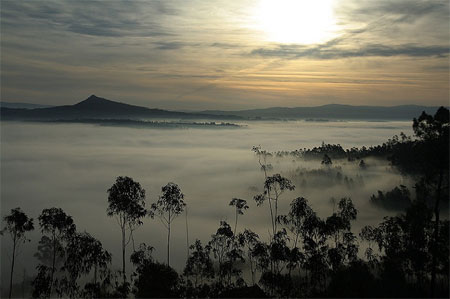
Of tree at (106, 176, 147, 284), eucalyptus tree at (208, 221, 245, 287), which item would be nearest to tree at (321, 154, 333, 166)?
eucalyptus tree at (208, 221, 245, 287)

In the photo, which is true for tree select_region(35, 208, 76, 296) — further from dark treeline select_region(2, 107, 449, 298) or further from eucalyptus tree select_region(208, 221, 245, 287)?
eucalyptus tree select_region(208, 221, 245, 287)

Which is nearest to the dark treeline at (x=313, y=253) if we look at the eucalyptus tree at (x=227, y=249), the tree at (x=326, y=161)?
the eucalyptus tree at (x=227, y=249)

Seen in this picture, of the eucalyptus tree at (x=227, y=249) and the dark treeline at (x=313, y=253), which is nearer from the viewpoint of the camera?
the dark treeline at (x=313, y=253)

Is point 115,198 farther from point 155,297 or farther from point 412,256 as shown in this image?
point 412,256

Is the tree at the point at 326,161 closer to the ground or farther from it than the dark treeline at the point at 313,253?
farther from it

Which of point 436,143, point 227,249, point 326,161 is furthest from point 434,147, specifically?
point 326,161

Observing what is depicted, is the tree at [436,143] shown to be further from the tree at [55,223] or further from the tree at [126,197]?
the tree at [55,223]

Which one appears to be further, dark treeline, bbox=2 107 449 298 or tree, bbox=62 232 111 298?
tree, bbox=62 232 111 298

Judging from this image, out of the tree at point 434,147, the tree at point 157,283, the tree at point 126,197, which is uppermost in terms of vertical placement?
the tree at point 434,147

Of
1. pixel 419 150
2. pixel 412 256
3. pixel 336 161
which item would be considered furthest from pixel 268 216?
pixel 419 150

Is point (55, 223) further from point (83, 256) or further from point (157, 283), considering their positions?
point (157, 283)

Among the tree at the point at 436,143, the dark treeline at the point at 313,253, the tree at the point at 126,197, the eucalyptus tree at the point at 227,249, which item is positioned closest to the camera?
the tree at the point at 436,143
